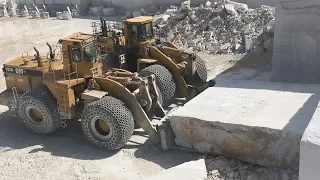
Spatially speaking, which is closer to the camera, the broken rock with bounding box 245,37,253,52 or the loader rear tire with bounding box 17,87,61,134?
the loader rear tire with bounding box 17,87,61,134

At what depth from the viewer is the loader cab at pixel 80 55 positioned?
10.3 m

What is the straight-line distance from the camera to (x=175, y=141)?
942 centimetres

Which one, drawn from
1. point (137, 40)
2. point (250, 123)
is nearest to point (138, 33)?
point (137, 40)

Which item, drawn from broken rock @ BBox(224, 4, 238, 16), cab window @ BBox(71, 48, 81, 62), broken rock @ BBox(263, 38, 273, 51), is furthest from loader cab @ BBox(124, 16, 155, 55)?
broken rock @ BBox(224, 4, 238, 16)

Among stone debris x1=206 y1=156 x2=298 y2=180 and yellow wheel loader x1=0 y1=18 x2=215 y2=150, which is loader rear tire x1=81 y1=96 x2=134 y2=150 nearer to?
yellow wheel loader x1=0 y1=18 x2=215 y2=150

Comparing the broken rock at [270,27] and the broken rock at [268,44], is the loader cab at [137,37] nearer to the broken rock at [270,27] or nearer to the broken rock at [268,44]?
the broken rock at [268,44]

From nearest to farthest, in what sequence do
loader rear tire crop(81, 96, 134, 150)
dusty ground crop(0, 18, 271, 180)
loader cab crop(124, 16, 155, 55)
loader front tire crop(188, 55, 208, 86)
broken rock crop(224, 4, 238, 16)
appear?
dusty ground crop(0, 18, 271, 180) < loader rear tire crop(81, 96, 134, 150) < loader cab crop(124, 16, 155, 55) < loader front tire crop(188, 55, 208, 86) < broken rock crop(224, 4, 238, 16)

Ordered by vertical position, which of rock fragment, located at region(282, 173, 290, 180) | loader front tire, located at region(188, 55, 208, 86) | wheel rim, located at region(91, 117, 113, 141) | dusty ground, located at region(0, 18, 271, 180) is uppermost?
loader front tire, located at region(188, 55, 208, 86)

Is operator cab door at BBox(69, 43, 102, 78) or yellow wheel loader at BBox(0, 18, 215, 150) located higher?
operator cab door at BBox(69, 43, 102, 78)

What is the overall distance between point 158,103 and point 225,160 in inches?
90.3

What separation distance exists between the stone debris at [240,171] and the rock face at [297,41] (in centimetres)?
461

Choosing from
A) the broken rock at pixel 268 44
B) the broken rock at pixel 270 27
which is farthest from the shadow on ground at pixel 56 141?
the broken rock at pixel 270 27

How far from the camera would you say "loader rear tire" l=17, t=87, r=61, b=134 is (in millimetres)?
10258

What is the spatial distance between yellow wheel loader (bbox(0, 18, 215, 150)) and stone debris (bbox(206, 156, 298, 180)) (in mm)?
1555
